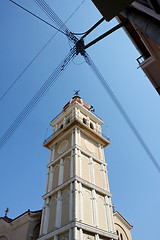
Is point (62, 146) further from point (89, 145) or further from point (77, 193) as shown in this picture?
point (77, 193)

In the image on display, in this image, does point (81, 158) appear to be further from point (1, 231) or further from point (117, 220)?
point (1, 231)

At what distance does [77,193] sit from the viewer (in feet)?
54.0

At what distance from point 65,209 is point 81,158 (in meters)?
5.65

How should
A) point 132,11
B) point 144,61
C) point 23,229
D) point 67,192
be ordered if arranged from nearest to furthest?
1. point 132,11
2. point 144,61
3. point 67,192
4. point 23,229

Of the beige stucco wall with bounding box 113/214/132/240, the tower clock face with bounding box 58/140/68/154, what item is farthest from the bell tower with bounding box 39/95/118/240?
the beige stucco wall with bounding box 113/214/132/240

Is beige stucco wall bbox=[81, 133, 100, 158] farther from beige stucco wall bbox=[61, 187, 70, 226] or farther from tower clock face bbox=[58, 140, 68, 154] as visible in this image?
beige stucco wall bbox=[61, 187, 70, 226]

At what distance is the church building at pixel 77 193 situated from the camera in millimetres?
15351

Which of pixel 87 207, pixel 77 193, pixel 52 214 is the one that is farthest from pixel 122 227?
pixel 77 193

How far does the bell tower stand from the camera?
15.2 metres

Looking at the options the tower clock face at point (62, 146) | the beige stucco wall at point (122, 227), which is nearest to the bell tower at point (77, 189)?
the tower clock face at point (62, 146)

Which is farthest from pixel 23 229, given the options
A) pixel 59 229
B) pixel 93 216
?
pixel 93 216

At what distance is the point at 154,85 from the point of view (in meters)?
10.3

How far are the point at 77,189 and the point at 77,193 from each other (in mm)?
375

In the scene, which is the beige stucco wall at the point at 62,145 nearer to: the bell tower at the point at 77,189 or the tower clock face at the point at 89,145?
the bell tower at the point at 77,189
